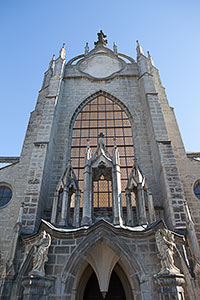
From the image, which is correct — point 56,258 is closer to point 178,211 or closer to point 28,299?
point 28,299

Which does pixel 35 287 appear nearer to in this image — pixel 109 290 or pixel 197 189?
pixel 109 290

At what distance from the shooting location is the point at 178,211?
7.85 metres

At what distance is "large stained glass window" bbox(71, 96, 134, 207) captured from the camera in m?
10.5

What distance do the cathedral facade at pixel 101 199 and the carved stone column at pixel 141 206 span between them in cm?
4

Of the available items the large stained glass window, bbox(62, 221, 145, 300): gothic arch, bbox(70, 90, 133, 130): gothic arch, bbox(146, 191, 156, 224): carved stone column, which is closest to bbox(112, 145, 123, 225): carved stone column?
bbox(62, 221, 145, 300): gothic arch

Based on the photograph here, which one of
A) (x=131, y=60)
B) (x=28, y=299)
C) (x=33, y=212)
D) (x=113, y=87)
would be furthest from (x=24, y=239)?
(x=131, y=60)

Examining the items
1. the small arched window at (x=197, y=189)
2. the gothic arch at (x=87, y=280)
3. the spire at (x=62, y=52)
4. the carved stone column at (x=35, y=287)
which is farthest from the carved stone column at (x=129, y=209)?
the spire at (x=62, y=52)

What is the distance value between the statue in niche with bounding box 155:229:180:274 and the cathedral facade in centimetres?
3

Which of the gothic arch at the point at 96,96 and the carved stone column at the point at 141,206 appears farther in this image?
the gothic arch at the point at 96,96

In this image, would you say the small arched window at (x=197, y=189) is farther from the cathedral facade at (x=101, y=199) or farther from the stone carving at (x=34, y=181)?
the stone carving at (x=34, y=181)

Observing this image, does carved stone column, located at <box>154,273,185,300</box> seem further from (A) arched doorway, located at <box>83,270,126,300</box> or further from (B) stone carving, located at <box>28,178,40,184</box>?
(B) stone carving, located at <box>28,178,40,184</box>

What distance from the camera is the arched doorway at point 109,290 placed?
8.10 m

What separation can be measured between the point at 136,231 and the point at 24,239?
365cm

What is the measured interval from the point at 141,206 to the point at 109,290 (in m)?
3.41
